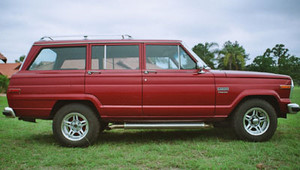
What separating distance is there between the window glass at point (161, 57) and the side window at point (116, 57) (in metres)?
0.23

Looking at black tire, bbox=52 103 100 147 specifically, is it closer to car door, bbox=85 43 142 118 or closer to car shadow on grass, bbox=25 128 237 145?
car door, bbox=85 43 142 118

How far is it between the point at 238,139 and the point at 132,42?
2790 millimetres

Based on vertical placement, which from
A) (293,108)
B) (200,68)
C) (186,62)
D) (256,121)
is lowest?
(256,121)

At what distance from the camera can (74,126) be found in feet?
13.9

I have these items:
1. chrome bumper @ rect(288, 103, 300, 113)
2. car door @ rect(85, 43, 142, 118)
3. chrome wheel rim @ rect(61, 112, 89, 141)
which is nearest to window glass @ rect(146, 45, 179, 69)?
car door @ rect(85, 43, 142, 118)

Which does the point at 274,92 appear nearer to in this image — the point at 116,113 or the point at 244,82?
the point at 244,82

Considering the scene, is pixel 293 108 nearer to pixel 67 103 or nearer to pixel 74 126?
pixel 74 126

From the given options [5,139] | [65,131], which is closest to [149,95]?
[65,131]

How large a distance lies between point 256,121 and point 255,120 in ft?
0.09

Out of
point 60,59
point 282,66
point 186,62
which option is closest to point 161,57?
point 186,62

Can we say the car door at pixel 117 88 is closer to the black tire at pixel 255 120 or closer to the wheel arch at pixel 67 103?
the wheel arch at pixel 67 103

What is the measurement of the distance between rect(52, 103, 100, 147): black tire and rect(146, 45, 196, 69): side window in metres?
1.43

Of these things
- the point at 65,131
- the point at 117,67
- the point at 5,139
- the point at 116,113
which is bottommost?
the point at 5,139

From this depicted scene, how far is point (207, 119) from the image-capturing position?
4281mm
